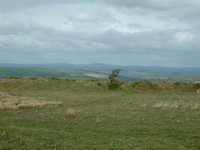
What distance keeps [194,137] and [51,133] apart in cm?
843

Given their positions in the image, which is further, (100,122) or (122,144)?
(100,122)

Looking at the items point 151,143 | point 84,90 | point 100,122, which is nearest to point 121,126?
point 100,122

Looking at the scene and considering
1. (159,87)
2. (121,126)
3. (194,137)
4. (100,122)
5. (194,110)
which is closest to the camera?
(194,137)

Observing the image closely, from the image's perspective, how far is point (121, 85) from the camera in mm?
59281

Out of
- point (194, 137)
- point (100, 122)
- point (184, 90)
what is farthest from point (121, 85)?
point (194, 137)

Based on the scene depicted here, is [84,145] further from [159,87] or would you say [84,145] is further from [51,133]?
[159,87]

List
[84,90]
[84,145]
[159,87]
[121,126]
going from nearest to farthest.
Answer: [84,145] < [121,126] < [84,90] < [159,87]

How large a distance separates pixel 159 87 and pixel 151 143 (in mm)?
47418

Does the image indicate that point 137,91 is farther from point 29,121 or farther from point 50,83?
point 29,121

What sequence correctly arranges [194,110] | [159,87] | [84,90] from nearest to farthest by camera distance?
1. [194,110]
2. [84,90]
3. [159,87]

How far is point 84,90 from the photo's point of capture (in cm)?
5422

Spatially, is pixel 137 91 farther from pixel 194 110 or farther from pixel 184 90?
pixel 194 110

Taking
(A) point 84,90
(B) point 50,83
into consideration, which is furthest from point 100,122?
(B) point 50,83

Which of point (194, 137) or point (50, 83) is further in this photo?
point (50, 83)
